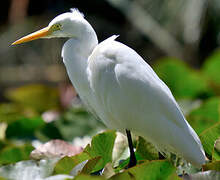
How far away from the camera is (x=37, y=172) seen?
1.79 meters

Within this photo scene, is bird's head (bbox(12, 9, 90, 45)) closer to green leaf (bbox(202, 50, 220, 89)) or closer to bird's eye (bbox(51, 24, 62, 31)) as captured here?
bird's eye (bbox(51, 24, 62, 31))

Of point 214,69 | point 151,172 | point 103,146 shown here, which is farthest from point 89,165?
point 214,69

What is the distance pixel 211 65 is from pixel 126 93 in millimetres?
1998

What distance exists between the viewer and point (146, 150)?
7.29 ft

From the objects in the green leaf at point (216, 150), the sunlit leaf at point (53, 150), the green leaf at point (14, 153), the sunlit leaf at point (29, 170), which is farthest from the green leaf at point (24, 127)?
the green leaf at point (216, 150)

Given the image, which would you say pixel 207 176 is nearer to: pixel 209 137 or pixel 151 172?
pixel 151 172

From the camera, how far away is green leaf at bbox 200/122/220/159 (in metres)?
2.04

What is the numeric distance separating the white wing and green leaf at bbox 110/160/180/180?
38 centimetres

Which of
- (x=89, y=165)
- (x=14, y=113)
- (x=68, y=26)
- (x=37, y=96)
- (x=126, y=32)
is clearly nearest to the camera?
(x=89, y=165)

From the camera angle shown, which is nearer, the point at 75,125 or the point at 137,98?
the point at 137,98

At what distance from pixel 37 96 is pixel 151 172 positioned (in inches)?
92.6

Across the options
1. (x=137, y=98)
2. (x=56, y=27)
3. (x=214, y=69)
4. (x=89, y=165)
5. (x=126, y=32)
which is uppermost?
(x=56, y=27)

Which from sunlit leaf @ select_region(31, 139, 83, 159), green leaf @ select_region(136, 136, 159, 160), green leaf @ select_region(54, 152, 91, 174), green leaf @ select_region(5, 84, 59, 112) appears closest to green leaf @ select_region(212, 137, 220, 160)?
green leaf @ select_region(136, 136, 159, 160)

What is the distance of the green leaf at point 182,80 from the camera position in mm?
3520
